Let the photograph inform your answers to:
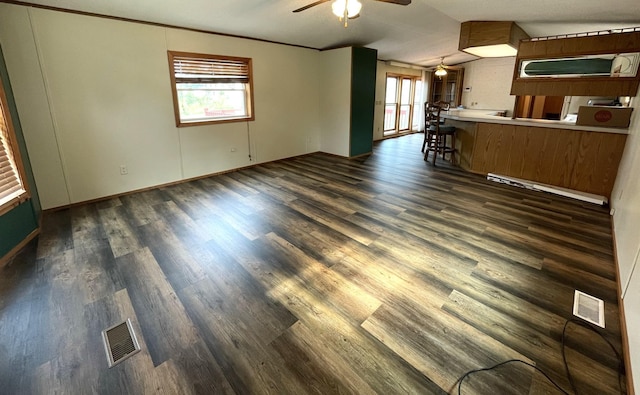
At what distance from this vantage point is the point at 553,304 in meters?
1.95

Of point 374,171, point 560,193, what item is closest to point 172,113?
point 374,171

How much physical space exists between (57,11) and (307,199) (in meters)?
3.59

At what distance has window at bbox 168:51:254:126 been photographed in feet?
14.3

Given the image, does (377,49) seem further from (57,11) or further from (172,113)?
(57,11)

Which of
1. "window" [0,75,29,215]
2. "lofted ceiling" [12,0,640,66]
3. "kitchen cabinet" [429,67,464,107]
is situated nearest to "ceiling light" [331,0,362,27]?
"lofted ceiling" [12,0,640,66]

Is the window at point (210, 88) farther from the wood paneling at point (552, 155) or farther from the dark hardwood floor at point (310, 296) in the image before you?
the wood paneling at point (552, 155)

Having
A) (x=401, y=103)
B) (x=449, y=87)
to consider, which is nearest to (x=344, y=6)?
(x=401, y=103)

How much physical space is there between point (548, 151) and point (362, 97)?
3501 mm

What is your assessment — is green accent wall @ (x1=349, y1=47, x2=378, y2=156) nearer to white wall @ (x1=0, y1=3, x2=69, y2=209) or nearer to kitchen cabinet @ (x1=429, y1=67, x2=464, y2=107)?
kitchen cabinet @ (x1=429, y1=67, x2=464, y2=107)

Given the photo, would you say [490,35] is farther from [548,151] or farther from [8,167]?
[8,167]

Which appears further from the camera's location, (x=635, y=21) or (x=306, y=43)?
(x=306, y=43)

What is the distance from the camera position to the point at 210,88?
4.79 meters

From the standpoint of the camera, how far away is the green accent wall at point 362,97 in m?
5.88

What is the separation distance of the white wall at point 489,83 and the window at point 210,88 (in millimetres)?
7130
